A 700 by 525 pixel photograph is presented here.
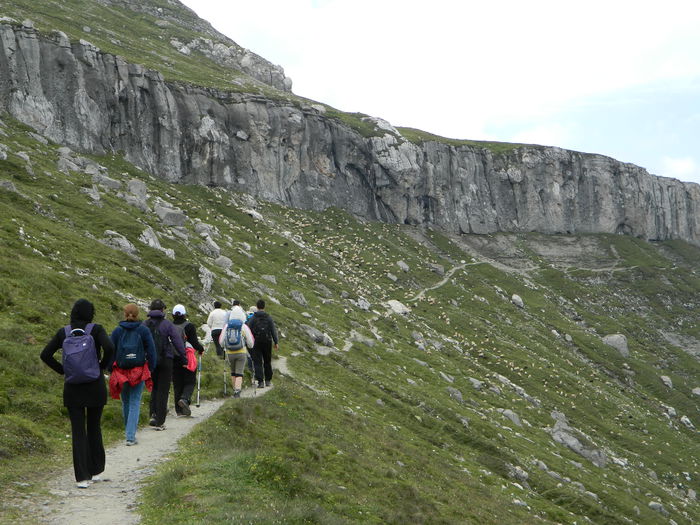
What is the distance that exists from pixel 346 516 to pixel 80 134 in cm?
8469

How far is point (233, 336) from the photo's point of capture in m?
23.4

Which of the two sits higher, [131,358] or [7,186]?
[7,186]

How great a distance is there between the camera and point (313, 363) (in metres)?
44.2

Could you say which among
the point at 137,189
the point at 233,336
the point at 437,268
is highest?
the point at 137,189

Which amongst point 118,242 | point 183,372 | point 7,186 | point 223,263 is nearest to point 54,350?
point 183,372

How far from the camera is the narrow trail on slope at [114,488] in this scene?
10.0m

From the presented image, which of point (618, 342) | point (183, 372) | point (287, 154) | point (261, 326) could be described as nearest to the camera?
point (183, 372)

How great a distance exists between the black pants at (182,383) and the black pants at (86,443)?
689 cm

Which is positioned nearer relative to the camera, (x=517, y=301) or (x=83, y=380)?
(x=83, y=380)

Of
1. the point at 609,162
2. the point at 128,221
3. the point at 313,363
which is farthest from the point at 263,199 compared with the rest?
the point at 609,162

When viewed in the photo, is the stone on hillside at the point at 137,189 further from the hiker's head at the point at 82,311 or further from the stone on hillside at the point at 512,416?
the hiker's head at the point at 82,311

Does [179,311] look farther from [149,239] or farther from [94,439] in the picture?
[149,239]

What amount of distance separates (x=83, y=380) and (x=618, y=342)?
122 meters

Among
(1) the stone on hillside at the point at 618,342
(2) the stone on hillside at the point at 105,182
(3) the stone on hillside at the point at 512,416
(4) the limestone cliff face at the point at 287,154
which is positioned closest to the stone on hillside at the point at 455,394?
(3) the stone on hillside at the point at 512,416
